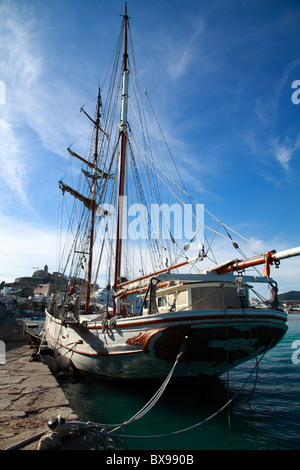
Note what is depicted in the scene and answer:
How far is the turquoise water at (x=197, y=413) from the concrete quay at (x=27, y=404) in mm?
1488

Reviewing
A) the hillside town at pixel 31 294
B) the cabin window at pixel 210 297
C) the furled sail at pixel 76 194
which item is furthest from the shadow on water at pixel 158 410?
the hillside town at pixel 31 294

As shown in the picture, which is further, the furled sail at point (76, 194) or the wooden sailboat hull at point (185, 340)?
the furled sail at point (76, 194)

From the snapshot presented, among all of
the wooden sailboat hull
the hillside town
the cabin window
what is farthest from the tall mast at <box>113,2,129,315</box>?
the hillside town

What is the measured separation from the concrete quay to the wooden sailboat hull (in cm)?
254

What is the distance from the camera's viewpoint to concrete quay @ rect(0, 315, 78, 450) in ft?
15.7

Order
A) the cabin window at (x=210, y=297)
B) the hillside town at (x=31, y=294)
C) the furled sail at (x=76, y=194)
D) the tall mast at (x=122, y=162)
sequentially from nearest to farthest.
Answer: the cabin window at (x=210, y=297)
the tall mast at (x=122, y=162)
the furled sail at (x=76, y=194)
the hillside town at (x=31, y=294)

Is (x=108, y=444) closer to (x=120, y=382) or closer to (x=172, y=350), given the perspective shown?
(x=172, y=350)

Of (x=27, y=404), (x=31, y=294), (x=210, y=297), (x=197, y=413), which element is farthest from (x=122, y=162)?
(x=31, y=294)

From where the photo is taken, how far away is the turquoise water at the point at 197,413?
6.57m

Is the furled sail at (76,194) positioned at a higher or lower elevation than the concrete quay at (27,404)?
higher

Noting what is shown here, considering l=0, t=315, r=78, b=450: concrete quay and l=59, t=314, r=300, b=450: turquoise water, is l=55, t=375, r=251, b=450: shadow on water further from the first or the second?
l=0, t=315, r=78, b=450: concrete quay

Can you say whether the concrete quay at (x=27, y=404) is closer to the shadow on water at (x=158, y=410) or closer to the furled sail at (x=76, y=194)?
the shadow on water at (x=158, y=410)

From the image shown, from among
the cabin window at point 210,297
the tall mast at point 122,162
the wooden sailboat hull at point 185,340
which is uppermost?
the tall mast at point 122,162
